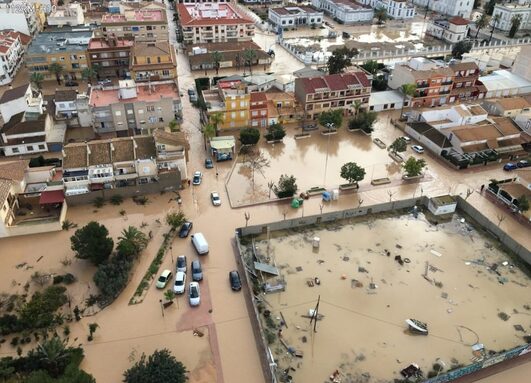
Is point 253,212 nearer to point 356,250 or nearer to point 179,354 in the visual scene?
point 356,250

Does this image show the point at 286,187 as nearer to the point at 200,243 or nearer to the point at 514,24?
the point at 200,243

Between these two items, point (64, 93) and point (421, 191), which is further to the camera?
point (64, 93)

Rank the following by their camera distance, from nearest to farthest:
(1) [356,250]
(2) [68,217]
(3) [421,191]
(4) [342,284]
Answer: (4) [342,284] → (1) [356,250] → (2) [68,217] → (3) [421,191]

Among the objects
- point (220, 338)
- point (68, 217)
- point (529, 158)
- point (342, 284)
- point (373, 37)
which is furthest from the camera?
point (373, 37)

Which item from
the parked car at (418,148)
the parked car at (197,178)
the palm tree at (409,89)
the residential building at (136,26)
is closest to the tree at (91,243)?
the parked car at (197,178)

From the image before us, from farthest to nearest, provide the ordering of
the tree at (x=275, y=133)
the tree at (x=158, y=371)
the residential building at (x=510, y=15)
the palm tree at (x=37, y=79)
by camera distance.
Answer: the residential building at (x=510, y=15)
the palm tree at (x=37, y=79)
the tree at (x=275, y=133)
the tree at (x=158, y=371)

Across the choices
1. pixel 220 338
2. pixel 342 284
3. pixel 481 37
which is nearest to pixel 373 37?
pixel 481 37

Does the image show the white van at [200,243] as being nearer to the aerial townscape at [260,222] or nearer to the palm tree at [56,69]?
the aerial townscape at [260,222]
